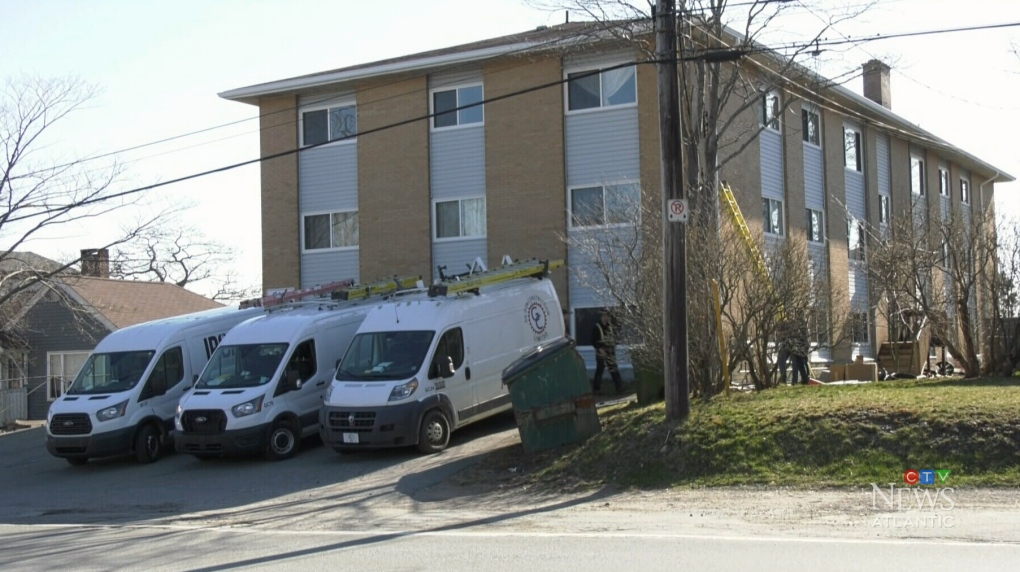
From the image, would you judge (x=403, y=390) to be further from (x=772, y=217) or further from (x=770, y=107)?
(x=770, y=107)

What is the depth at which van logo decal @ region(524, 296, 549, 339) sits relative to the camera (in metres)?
18.3

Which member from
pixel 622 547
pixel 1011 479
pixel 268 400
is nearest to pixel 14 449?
pixel 268 400

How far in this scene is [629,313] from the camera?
53.8 feet

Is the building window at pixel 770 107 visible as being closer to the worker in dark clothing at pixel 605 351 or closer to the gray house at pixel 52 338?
the worker in dark clothing at pixel 605 351

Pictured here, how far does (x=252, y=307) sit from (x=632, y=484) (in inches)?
446

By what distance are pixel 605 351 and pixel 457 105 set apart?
30.4ft

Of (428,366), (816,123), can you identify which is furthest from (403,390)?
(816,123)

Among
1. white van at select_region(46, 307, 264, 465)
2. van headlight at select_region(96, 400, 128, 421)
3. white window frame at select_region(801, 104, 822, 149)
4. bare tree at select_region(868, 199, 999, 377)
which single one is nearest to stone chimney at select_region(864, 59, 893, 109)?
white window frame at select_region(801, 104, 822, 149)

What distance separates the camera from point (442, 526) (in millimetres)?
10703

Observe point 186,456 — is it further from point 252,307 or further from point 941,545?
point 941,545

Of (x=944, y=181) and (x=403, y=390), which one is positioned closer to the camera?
(x=403, y=390)

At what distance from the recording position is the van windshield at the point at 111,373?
18062 mm

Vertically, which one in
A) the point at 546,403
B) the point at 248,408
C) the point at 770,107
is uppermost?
the point at 770,107

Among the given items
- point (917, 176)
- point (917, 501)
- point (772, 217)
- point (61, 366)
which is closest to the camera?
point (917, 501)
